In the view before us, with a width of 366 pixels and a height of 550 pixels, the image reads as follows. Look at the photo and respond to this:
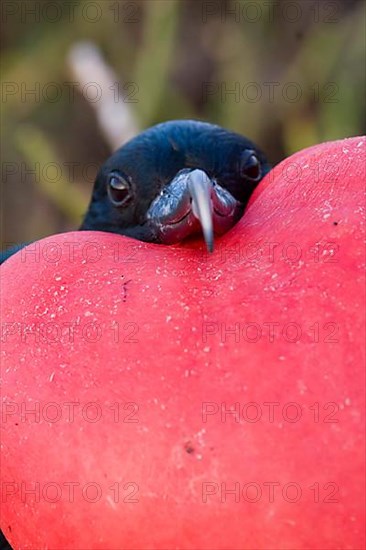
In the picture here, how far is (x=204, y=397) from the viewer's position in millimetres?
672

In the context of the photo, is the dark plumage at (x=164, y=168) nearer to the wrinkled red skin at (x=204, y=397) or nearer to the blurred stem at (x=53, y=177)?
the wrinkled red skin at (x=204, y=397)

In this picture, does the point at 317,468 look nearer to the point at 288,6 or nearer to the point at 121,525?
the point at 121,525

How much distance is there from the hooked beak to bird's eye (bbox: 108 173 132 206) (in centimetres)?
30

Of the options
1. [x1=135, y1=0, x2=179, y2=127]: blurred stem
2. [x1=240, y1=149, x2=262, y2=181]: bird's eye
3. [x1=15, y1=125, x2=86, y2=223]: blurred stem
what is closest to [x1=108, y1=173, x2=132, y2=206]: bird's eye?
[x1=240, y1=149, x2=262, y2=181]: bird's eye

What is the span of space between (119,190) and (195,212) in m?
0.46

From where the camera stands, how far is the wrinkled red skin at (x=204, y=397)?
2.15ft

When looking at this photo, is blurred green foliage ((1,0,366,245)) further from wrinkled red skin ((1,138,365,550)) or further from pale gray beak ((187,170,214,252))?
wrinkled red skin ((1,138,365,550))

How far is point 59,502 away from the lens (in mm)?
693

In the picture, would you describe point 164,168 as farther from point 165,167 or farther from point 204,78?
point 204,78

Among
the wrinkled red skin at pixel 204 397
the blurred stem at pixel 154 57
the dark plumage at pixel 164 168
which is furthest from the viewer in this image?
the blurred stem at pixel 154 57

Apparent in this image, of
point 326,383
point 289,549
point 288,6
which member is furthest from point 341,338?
point 288,6

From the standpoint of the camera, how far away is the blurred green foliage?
284 centimetres

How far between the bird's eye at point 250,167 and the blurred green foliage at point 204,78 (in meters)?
1.36

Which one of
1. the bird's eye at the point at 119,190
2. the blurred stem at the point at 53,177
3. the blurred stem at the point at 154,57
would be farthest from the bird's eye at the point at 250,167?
the blurred stem at the point at 154,57
